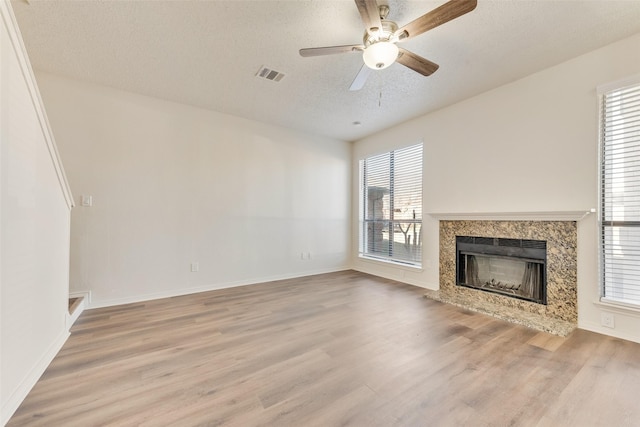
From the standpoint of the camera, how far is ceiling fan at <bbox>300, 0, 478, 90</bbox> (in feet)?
5.41

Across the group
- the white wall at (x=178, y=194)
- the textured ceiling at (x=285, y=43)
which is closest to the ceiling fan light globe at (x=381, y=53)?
the textured ceiling at (x=285, y=43)

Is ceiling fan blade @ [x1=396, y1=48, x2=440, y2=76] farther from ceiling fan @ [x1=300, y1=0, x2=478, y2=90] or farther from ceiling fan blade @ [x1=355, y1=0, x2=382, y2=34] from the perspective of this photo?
ceiling fan blade @ [x1=355, y1=0, x2=382, y2=34]

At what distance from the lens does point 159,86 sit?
3.32m

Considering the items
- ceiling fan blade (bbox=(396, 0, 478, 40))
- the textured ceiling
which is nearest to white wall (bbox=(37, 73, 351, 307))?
the textured ceiling

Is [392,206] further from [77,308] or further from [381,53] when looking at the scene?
[77,308]

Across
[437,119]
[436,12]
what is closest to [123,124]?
[436,12]

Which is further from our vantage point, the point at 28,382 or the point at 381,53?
the point at 381,53

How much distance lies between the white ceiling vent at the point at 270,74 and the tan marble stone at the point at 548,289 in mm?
3165

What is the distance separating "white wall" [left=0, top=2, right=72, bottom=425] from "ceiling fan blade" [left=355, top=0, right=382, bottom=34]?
197 centimetres

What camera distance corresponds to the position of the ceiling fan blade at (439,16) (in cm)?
159

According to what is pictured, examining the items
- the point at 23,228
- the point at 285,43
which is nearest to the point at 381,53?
the point at 285,43

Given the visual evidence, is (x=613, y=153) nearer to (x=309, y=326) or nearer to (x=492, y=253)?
(x=492, y=253)

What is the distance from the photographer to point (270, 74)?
3029 mm

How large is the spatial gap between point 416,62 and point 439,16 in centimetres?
48
